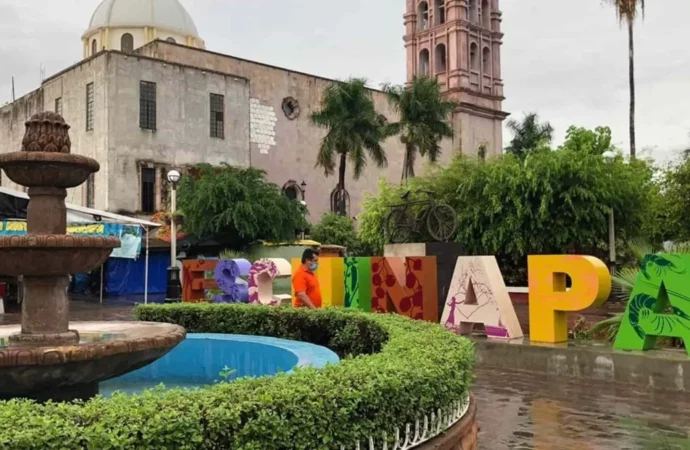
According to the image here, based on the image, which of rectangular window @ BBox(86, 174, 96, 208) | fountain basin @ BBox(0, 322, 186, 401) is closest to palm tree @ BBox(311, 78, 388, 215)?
rectangular window @ BBox(86, 174, 96, 208)

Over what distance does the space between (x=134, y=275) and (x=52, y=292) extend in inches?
1021

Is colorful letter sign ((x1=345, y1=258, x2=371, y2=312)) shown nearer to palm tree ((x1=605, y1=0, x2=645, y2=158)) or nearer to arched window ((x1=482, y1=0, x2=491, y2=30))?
palm tree ((x1=605, y1=0, x2=645, y2=158))

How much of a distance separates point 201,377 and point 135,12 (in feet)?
136

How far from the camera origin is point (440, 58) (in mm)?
53719

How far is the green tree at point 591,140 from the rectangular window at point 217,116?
17.8 m

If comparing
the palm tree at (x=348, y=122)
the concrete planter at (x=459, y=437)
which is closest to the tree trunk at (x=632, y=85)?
the palm tree at (x=348, y=122)

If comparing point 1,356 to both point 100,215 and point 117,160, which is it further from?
point 117,160

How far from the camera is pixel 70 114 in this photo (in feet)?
118

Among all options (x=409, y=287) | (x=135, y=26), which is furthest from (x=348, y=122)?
(x=409, y=287)

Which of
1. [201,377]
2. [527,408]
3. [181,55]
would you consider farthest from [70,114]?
[527,408]

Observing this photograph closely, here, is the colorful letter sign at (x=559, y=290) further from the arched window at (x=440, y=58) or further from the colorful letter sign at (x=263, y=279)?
the arched window at (x=440, y=58)

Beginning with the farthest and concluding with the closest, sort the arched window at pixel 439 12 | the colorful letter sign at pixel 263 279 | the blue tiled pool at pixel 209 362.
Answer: the arched window at pixel 439 12 → the colorful letter sign at pixel 263 279 → the blue tiled pool at pixel 209 362

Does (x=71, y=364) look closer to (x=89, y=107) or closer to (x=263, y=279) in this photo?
(x=263, y=279)

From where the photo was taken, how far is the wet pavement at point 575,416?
6.50 metres
